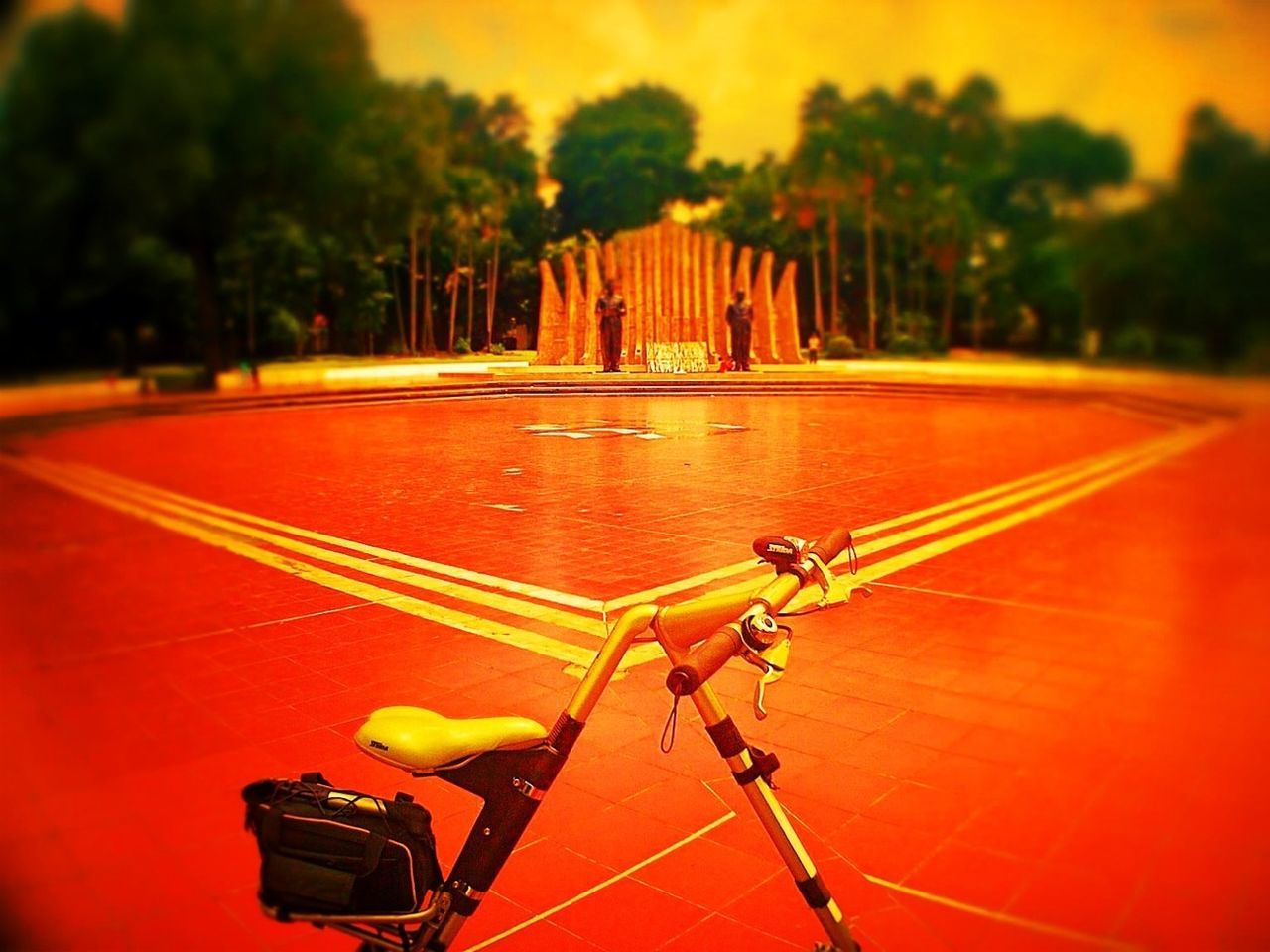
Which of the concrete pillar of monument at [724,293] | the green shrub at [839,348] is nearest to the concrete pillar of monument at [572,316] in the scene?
the concrete pillar of monument at [724,293]

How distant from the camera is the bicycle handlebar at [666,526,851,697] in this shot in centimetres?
129

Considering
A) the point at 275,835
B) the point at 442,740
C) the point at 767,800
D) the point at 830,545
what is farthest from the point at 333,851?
the point at 830,545

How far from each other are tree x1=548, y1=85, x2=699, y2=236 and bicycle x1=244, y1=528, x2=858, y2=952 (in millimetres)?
1028

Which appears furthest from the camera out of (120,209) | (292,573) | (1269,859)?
(292,573)

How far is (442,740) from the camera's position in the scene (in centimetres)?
173

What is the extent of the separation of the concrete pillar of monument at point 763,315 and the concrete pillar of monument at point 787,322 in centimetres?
2

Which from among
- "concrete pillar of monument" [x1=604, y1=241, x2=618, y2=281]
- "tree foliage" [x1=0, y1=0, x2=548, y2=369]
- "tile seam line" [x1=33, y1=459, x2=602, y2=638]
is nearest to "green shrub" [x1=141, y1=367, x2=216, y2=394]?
"tree foliage" [x1=0, y1=0, x2=548, y2=369]

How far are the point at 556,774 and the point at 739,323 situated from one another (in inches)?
51.8

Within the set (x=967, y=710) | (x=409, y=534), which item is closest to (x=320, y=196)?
(x=409, y=534)

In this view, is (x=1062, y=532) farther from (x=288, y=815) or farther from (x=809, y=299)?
(x=288, y=815)

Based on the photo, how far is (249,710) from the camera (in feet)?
9.02

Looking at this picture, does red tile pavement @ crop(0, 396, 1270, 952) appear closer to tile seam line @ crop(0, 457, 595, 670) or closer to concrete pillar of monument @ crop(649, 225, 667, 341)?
tile seam line @ crop(0, 457, 595, 670)

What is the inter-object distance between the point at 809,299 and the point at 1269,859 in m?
1.48

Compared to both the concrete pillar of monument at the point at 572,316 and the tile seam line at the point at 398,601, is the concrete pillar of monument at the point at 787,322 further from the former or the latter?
the tile seam line at the point at 398,601
